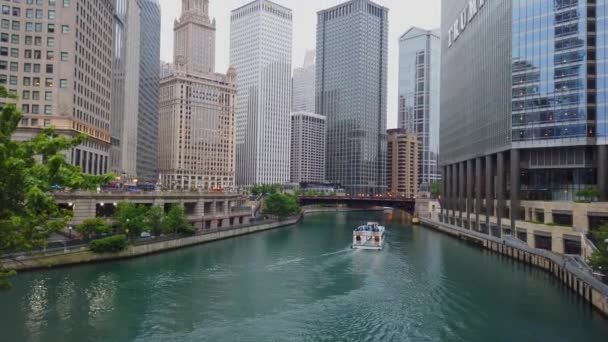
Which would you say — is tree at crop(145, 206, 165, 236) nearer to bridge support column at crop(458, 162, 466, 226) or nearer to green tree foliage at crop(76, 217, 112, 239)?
green tree foliage at crop(76, 217, 112, 239)

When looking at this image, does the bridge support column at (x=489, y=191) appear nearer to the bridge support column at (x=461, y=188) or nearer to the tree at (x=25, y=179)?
the bridge support column at (x=461, y=188)

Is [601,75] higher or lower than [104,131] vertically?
higher

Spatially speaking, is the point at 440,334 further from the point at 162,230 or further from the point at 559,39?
the point at 559,39

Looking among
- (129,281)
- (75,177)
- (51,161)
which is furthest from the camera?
(129,281)

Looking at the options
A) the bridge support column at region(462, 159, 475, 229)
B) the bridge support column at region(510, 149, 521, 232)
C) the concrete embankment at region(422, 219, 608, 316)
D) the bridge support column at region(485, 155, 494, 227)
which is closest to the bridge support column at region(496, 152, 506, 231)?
the bridge support column at region(485, 155, 494, 227)

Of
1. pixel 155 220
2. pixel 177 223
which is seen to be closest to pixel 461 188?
pixel 177 223

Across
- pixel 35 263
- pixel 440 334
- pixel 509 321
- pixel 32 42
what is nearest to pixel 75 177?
pixel 440 334

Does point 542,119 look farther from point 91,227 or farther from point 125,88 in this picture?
point 125,88

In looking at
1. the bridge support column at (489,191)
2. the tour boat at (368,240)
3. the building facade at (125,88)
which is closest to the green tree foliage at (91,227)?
the tour boat at (368,240)
